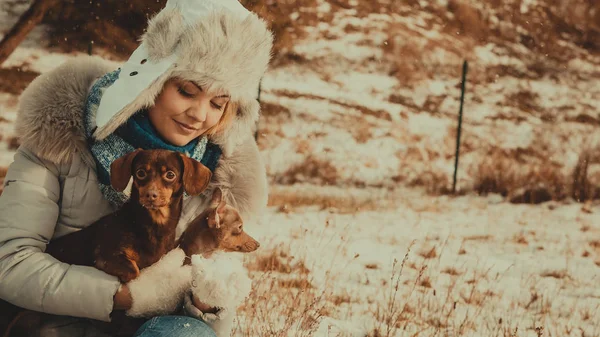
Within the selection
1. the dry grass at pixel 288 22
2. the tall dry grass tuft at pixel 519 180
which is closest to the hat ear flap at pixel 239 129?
the tall dry grass tuft at pixel 519 180

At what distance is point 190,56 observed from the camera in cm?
245

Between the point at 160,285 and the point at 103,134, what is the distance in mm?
600

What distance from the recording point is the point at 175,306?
2.46m

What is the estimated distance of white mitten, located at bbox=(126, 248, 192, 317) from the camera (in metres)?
2.31

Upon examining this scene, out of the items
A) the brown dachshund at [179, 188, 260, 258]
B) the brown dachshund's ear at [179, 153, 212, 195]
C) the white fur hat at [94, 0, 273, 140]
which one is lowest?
the brown dachshund at [179, 188, 260, 258]

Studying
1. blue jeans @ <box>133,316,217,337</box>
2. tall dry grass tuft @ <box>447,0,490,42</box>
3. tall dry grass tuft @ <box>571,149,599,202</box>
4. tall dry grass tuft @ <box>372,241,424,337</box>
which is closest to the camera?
blue jeans @ <box>133,316,217,337</box>

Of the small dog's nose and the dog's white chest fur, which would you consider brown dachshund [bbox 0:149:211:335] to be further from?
the dog's white chest fur

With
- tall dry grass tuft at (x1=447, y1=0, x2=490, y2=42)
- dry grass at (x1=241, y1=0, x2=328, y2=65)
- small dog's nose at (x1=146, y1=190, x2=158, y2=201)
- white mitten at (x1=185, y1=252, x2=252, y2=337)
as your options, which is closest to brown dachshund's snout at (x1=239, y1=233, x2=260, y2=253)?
white mitten at (x1=185, y1=252, x2=252, y2=337)

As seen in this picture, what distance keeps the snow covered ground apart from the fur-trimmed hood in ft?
2.80

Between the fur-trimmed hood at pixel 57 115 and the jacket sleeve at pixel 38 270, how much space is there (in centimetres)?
13

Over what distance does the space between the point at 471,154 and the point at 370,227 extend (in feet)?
22.9

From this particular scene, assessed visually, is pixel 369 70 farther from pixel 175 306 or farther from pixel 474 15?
pixel 175 306

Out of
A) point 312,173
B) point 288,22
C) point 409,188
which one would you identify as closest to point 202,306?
point 312,173

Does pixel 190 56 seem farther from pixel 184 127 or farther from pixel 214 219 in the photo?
pixel 214 219
